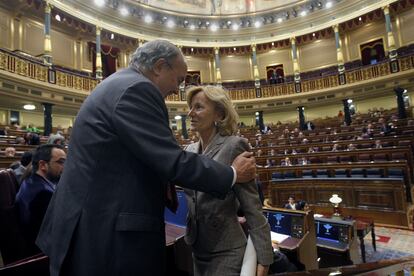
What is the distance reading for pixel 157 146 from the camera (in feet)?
3.06

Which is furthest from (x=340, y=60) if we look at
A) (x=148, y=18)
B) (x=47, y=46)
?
(x=47, y=46)

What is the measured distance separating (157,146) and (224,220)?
44 centimetres

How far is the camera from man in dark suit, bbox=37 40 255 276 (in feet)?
3.02

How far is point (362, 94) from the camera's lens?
47.4 ft

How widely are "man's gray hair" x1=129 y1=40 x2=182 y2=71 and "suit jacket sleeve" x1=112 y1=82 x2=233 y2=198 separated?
0.61ft

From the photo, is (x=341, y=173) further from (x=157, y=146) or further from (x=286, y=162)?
(x=157, y=146)

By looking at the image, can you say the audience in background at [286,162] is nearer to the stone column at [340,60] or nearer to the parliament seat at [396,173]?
the parliament seat at [396,173]

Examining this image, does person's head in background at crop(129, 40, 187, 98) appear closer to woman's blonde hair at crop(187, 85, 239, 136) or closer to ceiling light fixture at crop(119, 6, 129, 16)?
woman's blonde hair at crop(187, 85, 239, 136)

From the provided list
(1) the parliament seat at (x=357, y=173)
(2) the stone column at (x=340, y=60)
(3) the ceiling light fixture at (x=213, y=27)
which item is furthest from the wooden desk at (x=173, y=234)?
(3) the ceiling light fixture at (x=213, y=27)

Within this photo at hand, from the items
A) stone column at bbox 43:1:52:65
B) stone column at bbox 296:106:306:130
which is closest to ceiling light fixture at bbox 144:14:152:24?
stone column at bbox 43:1:52:65

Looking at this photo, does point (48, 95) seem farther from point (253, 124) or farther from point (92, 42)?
point (253, 124)

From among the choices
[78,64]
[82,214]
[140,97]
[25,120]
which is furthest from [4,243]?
[78,64]

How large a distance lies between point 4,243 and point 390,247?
5166mm

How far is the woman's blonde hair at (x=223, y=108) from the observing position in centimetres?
127
